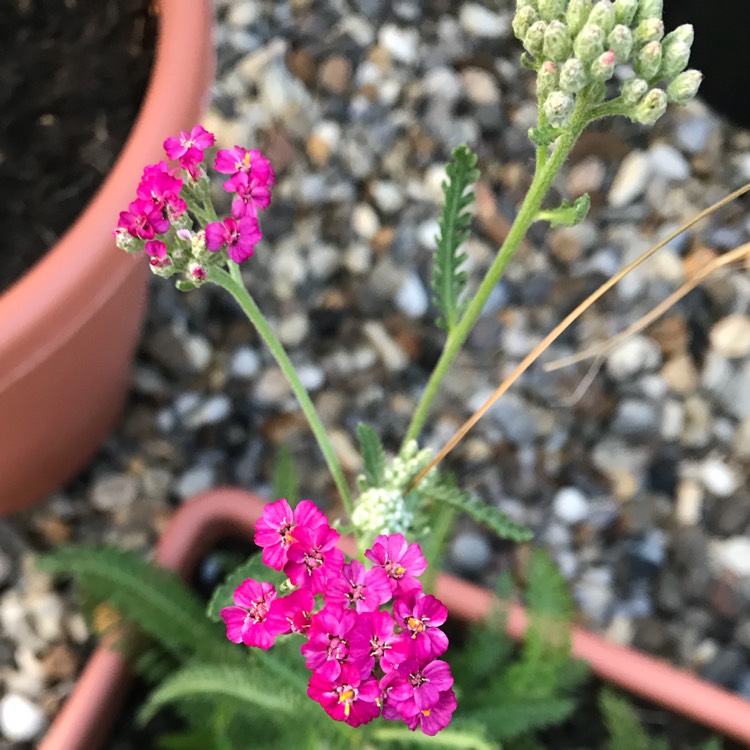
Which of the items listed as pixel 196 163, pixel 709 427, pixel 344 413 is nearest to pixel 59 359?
pixel 196 163

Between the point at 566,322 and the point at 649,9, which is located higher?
the point at 649,9

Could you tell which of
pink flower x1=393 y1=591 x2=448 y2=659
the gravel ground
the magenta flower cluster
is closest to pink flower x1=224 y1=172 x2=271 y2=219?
the magenta flower cluster

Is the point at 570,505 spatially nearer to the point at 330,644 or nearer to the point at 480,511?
the point at 480,511

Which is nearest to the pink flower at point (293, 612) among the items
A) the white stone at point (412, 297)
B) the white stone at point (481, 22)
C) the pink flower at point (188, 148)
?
the pink flower at point (188, 148)

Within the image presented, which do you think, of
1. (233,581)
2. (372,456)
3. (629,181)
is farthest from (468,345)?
(233,581)

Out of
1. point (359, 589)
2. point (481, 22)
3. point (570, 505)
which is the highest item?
point (359, 589)

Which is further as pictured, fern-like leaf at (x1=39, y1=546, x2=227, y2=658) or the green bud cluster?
fern-like leaf at (x1=39, y1=546, x2=227, y2=658)

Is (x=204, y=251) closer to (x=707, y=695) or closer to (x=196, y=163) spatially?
(x=196, y=163)

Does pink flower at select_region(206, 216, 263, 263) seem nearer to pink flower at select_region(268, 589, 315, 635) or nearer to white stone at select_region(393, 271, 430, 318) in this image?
pink flower at select_region(268, 589, 315, 635)
